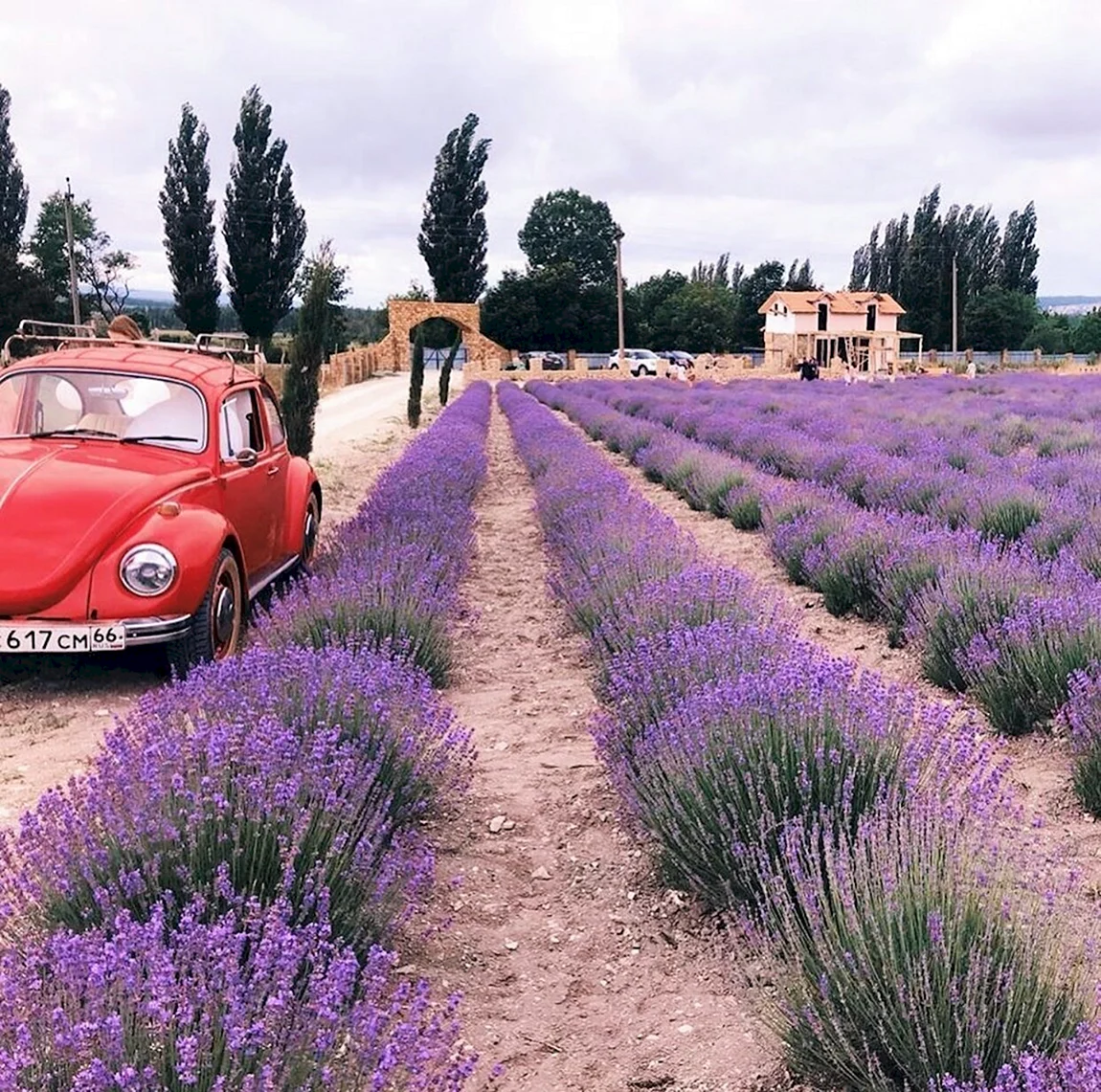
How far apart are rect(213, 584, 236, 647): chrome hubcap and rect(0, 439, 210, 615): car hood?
0.57 m

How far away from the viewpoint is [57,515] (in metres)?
4.77

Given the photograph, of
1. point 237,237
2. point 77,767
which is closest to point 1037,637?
point 77,767

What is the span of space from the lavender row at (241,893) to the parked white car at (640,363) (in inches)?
1858

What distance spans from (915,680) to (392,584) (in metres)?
2.63

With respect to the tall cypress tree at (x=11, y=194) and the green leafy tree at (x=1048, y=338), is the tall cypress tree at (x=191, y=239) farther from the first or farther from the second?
the green leafy tree at (x=1048, y=338)

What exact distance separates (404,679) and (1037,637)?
2609 mm

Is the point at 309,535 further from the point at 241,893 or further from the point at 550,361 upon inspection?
the point at 550,361

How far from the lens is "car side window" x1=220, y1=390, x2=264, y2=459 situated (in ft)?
19.9

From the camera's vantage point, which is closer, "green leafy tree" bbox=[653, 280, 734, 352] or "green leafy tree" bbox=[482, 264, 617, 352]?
"green leafy tree" bbox=[482, 264, 617, 352]

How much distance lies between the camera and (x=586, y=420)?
22.3 meters

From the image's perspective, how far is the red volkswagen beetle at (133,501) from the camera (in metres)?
4.70

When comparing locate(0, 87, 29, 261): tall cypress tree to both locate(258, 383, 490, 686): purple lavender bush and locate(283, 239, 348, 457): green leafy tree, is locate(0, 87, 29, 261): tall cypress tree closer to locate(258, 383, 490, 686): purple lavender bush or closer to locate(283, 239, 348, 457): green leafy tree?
locate(283, 239, 348, 457): green leafy tree

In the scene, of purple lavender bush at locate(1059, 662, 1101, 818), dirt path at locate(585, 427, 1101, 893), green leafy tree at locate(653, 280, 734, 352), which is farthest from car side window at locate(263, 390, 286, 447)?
green leafy tree at locate(653, 280, 734, 352)

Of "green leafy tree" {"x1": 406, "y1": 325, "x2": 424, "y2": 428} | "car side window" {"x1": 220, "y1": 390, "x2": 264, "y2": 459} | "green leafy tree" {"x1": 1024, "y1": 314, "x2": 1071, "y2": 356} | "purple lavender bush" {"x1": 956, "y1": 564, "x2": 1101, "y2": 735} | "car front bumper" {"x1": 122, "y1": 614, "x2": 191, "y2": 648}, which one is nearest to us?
"purple lavender bush" {"x1": 956, "y1": 564, "x2": 1101, "y2": 735}
